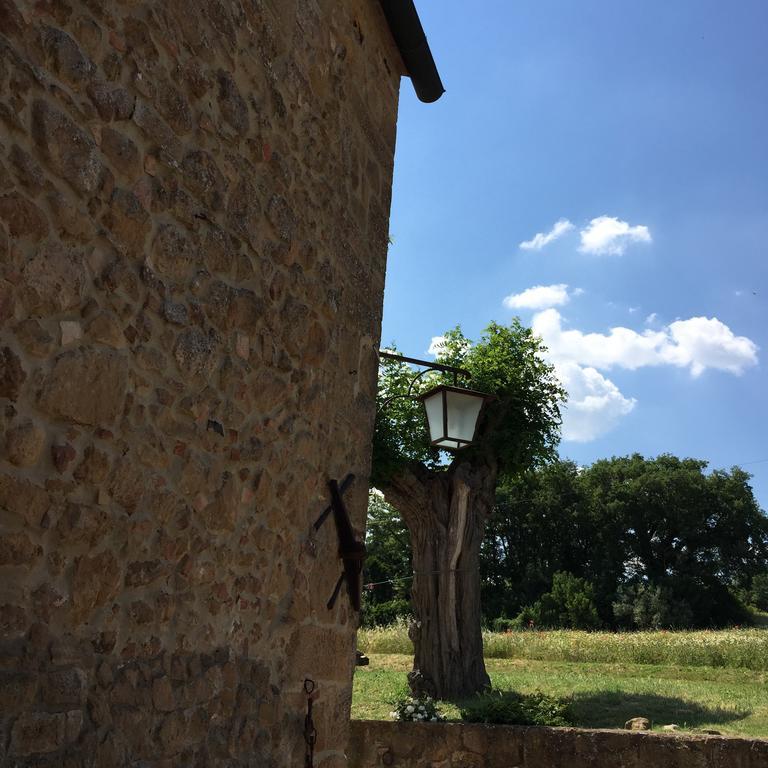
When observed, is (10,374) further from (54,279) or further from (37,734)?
(37,734)

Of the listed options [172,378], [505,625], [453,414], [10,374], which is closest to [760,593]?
[505,625]

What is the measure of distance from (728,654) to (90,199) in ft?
50.8

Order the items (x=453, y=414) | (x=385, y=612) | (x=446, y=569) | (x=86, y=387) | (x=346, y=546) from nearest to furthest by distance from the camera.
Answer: (x=86, y=387), (x=346, y=546), (x=453, y=414), (x=446, y=569), (x=385, y=612)

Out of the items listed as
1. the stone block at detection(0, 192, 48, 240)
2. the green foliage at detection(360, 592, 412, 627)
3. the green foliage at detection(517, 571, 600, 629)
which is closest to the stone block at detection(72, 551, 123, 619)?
the stone block at detection(0, 192, 48, 240)

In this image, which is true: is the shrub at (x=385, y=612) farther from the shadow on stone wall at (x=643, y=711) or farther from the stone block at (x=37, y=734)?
the stone block at (x=37, y=734)

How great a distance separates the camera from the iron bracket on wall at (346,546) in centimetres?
348

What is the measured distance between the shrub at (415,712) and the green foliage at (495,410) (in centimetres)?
362

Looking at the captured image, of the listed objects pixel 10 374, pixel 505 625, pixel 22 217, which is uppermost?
pixel 22 217

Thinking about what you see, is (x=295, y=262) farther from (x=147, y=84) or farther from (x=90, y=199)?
(x=90, y=199)

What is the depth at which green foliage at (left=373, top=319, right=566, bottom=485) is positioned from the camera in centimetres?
1131

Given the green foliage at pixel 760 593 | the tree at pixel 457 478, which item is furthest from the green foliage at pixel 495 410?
the green foliage at pixel 760 593

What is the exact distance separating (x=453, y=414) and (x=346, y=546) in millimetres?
2543

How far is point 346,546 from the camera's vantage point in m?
3.54

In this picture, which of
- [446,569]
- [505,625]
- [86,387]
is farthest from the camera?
[505,625]
